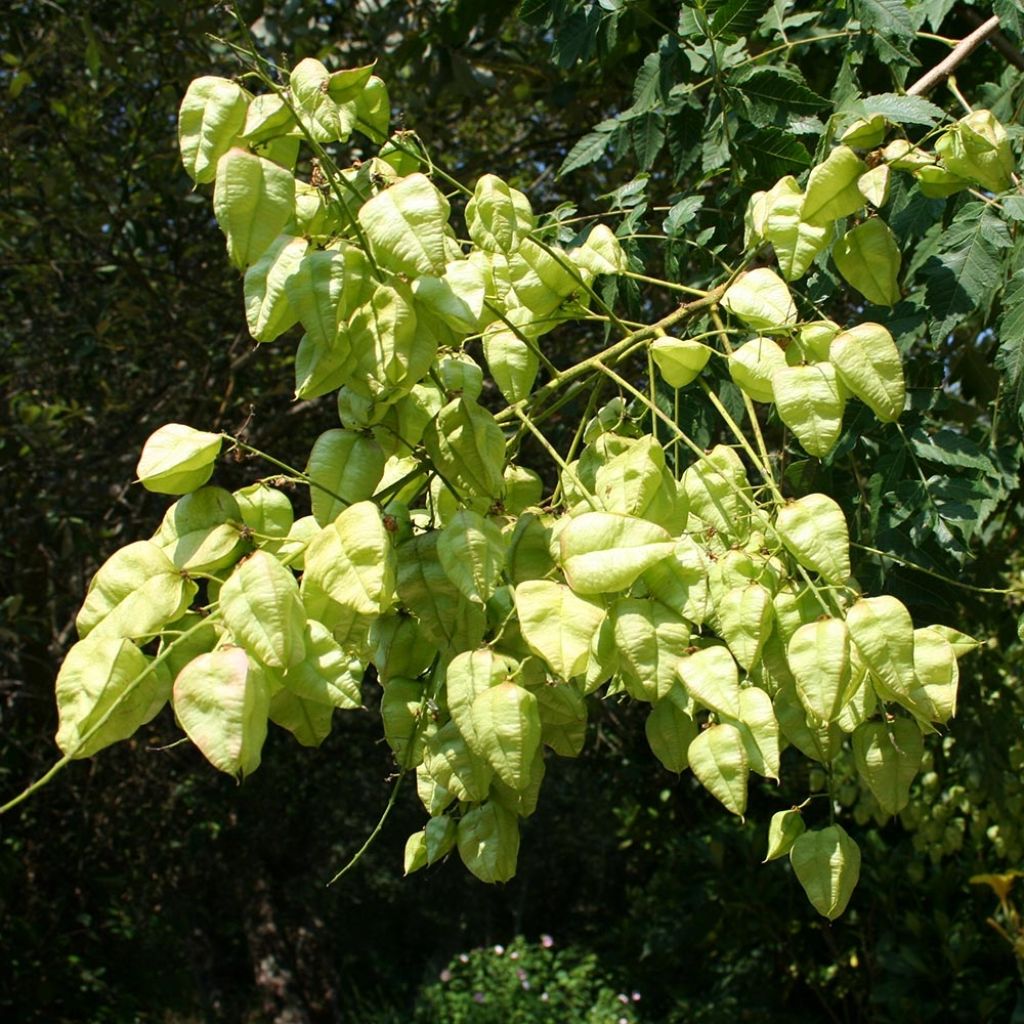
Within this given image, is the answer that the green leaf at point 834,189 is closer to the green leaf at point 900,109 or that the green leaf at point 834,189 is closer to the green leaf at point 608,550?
the green leaf at point 900,109

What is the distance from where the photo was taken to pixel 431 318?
3.14ft

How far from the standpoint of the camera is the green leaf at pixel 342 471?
0.99 meters

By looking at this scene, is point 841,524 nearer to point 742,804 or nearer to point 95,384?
point 742,804

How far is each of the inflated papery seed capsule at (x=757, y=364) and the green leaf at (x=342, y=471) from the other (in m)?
0.38

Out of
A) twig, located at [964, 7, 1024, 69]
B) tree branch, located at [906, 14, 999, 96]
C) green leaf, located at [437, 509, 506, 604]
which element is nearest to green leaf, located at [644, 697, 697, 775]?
green leaf, located at [437, 509, 506, 604]

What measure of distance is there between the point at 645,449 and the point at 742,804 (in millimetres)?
300

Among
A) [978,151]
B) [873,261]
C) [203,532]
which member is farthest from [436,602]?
[978,151]

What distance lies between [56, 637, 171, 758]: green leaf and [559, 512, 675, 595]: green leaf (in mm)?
319

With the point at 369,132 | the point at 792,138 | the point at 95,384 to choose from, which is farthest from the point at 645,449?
the point at 95,384

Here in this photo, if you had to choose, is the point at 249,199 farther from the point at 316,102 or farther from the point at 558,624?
the point at 558,624

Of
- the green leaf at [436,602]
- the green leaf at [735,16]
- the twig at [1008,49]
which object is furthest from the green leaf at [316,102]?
the twig at [1008,49]

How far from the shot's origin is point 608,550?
2.97 feet

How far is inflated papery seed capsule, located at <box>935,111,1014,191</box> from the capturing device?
121 centimetres

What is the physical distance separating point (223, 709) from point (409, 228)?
39 cm
